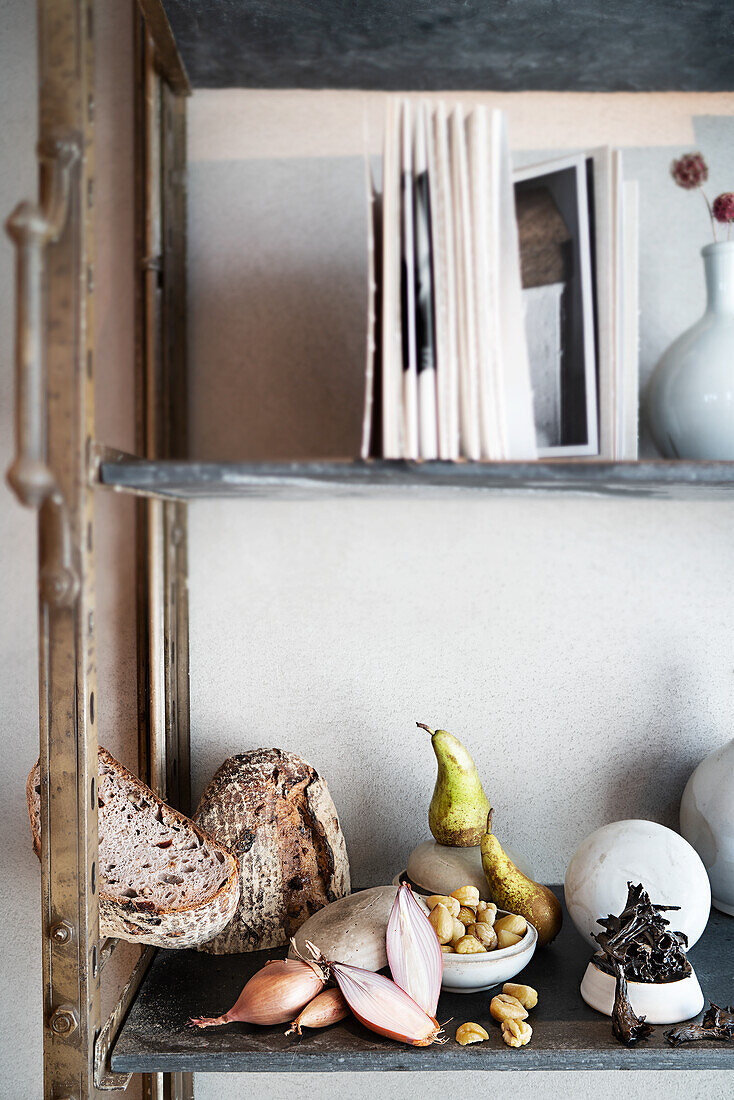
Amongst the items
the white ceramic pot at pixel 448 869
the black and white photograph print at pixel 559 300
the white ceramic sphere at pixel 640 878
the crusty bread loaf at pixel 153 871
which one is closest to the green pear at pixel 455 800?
the white ceramic pot at pixel 448 869

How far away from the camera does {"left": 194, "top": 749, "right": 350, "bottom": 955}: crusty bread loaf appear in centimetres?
82

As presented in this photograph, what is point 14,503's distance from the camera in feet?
3.27

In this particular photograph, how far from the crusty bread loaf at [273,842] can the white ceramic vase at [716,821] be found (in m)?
0.39

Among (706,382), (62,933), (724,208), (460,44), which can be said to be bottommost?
(62,933)

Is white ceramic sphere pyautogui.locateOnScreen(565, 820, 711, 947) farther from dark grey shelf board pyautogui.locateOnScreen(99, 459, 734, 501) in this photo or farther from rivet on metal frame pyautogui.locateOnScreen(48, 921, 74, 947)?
rivet on metal frame pyautogui.locateOnScreen(48, 921, 74, 947)

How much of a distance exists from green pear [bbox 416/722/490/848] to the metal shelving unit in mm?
141

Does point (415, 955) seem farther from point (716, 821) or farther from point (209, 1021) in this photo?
point (716, 821)

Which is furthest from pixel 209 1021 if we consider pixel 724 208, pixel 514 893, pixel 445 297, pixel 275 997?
pixel 724 208

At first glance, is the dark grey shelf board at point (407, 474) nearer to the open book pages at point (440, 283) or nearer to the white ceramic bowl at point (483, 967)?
the open book pages at point (440, 283)

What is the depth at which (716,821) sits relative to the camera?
842mm

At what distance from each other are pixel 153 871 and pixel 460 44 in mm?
946

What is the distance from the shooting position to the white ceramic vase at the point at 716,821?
0.84 meters

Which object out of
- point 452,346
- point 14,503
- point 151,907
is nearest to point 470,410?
point 452,346

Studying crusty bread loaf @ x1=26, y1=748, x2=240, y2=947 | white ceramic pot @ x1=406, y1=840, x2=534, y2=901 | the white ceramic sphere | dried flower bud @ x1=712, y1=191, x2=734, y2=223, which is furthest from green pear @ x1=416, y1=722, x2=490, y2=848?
dried flower bud @ x1=712, y1=191, x2=734, y2=223
